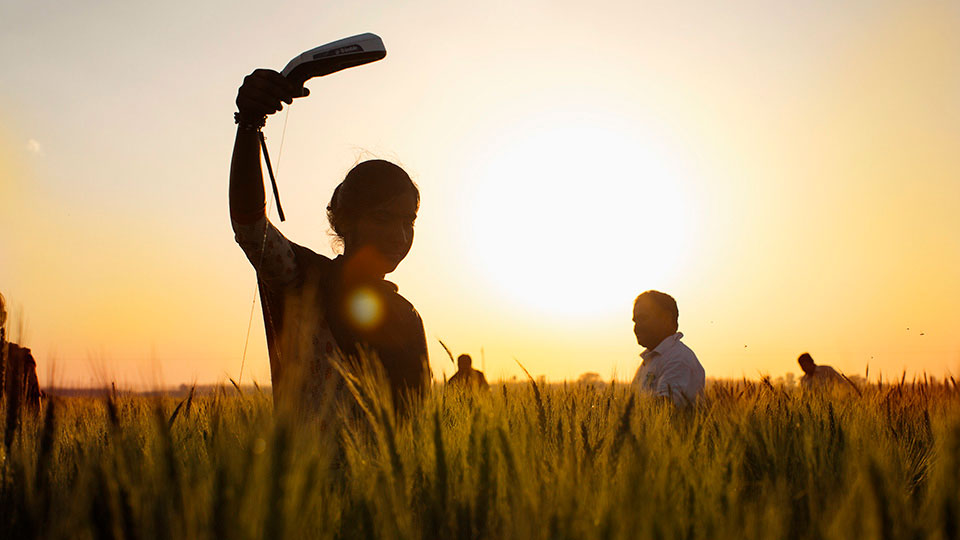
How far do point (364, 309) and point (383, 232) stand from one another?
0.31m

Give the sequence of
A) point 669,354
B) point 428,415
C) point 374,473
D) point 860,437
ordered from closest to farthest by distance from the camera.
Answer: point 374,473 < point 428,415 < point 860,437 < point 669,354

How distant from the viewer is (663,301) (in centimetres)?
612

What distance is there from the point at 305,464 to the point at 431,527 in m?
0.23

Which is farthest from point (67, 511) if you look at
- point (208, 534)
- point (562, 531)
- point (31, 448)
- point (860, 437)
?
point (860, 437)

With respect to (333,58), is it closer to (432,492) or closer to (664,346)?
(432,492)

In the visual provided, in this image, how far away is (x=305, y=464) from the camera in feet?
3.02

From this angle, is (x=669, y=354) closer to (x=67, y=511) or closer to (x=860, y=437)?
(x=860, y=437)

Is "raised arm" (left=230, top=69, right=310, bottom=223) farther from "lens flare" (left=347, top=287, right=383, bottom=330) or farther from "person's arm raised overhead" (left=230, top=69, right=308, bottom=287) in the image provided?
"lens flare" (left=347, top=287, right=383, bottom=330)

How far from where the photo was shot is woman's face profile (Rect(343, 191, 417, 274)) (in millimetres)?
2367

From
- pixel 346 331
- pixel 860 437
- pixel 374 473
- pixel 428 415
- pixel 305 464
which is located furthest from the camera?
pixel 346 331

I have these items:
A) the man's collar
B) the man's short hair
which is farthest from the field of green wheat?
the man's short hair

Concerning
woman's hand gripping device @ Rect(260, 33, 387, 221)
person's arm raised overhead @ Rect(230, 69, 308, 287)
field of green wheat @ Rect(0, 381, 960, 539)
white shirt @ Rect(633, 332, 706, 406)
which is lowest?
white shirt @ Rect(633, 332, 706, 406)

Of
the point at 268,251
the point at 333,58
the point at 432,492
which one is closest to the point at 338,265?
the point at 268,251

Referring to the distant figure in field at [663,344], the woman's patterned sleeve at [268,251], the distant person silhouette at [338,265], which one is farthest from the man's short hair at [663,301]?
the woman's patterned sleeve at [268,251]
